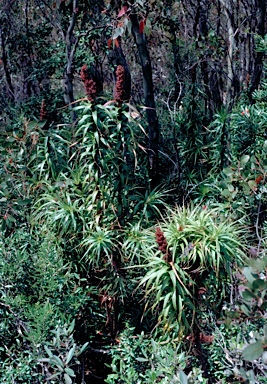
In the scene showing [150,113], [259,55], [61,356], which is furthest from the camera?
[259,55]

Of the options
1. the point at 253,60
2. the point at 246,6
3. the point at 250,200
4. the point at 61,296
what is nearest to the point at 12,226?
the point at 61,296

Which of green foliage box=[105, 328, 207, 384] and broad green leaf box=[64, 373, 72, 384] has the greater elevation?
broad green leaf box=[64, 373, 72, 384]

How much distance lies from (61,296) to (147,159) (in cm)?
177

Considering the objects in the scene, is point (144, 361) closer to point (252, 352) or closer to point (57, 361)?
point (57, 361)

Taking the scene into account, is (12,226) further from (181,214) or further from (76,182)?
(181,214)

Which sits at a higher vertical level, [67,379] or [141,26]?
[141,26]

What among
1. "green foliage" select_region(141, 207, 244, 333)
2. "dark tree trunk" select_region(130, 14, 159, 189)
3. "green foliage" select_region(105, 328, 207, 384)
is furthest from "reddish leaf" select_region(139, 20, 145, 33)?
"green foliage" select_region(105, 328, 207, 384)

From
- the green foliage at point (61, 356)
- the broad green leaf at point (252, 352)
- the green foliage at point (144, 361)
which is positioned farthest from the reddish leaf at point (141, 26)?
the broad green leaf at point (252, 352)

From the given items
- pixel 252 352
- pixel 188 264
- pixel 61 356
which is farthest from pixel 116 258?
pixel 252 352

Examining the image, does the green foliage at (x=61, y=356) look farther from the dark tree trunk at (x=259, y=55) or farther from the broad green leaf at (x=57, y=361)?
the dark tree trunk at (x=259, y=55)

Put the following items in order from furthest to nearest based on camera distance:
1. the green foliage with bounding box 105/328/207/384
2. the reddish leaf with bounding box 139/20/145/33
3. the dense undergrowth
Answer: the reddish leaf with bounding box 139/20/145/33, the dense undergrowth, the green foliage with bounding box 105/328/207/384

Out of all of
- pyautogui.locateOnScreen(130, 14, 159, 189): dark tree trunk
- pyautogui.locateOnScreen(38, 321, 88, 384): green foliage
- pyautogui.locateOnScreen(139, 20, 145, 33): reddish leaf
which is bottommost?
pyautogui.locateOnScreen(38, 321, 88, 384): green foliage

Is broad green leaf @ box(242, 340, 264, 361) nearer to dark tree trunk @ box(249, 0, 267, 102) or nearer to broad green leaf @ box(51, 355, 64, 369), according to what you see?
broad green leaf @ box(51, 355, 64, 369)

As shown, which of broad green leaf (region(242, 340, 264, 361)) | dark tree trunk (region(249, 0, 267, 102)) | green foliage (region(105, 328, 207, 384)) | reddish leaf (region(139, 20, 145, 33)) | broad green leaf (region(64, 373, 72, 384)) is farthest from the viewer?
dark tree trunk (region(249, 0, 267, 102))
